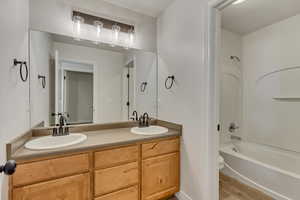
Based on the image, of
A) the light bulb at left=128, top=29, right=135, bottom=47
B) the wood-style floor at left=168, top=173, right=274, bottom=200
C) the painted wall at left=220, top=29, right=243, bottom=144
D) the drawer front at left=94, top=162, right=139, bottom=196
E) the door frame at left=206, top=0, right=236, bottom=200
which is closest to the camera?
the drawer front at left=94, top=162, right=139, bottom=196

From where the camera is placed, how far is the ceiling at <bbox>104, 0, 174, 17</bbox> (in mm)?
1896

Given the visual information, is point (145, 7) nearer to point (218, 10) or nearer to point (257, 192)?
point (218, 10)

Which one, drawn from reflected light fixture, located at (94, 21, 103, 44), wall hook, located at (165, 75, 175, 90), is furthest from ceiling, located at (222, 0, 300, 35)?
reflected light fixture, located at (94, 21, 103, 44)

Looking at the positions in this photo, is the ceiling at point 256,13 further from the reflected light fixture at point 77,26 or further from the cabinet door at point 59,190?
the cabinet door at point 59,190

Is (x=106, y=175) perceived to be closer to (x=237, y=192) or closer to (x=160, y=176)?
(x=160, y=176)

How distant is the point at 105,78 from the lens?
204 centimetres

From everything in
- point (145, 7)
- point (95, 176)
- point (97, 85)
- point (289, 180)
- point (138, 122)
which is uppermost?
point (145, 7)

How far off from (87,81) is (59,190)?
1.24 metres

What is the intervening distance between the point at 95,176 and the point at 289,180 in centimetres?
215

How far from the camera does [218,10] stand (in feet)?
4.70

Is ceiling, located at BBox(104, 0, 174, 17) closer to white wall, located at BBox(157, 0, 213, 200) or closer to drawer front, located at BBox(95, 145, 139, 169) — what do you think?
white wall, located at BBox(157, 0, 213, 200)

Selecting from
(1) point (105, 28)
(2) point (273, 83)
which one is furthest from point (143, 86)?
(2) point (273, 83)

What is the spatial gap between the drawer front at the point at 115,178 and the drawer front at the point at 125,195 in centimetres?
4

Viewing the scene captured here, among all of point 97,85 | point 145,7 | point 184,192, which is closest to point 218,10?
point 145,7
